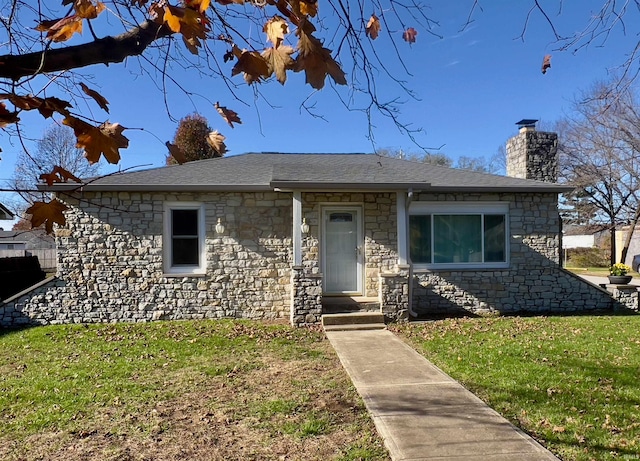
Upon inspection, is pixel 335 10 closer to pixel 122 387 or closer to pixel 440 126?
pixel 440 126

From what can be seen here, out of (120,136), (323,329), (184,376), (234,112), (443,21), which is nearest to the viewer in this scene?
(120,136)

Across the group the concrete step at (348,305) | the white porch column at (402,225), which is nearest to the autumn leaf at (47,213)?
the concrete step at (348,305)

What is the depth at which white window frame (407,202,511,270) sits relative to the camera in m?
9.88

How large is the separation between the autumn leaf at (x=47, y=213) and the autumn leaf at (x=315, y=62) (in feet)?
3.74

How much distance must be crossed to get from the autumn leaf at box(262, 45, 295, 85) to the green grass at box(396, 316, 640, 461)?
11.3ft

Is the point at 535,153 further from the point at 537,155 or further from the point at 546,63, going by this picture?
the point at 546,63

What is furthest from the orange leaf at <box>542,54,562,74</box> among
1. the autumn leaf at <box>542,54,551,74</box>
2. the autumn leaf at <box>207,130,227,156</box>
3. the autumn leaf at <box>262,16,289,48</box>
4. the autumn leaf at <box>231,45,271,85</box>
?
the autumn leaf at <box>207,130,227,156</box>

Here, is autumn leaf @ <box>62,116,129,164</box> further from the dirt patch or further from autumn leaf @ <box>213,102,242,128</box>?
the dirt patch

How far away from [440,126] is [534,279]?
5.53 m

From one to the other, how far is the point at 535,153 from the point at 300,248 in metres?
7.10

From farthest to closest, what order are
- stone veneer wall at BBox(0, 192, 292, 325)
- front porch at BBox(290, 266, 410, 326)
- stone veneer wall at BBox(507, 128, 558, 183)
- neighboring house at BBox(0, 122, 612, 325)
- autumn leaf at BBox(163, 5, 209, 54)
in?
stone veneer wall at BBox(507, 128, 558, 183) → stone veneer wall at BBox(0, 192, 292, 325) → neighboring house at BBox(0, 122, 612, 325) → front porch at BBox(290, 266, 410, 326) → autumn leaf at BBox(163, 5, 209, 54)

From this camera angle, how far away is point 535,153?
1115 cm

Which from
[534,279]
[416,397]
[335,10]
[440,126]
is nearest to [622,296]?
[534,279]

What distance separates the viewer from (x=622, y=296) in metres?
10.3
